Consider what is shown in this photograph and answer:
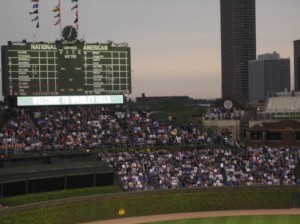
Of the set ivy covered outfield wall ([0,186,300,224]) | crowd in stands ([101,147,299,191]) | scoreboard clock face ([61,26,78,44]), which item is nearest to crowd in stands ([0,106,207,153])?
crowd in stands ([101,147,299,191])

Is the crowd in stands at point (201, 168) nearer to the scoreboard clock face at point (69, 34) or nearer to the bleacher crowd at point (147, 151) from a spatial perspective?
the bleacher crowd at point (147, 151)

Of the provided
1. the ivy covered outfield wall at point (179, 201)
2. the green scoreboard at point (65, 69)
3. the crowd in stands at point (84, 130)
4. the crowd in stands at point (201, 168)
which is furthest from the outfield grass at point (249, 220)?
the green scoreboard at point (65, 69)

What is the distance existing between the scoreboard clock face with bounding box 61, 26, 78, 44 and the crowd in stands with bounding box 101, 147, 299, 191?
12.0 meters

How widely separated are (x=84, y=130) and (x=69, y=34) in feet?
31.3

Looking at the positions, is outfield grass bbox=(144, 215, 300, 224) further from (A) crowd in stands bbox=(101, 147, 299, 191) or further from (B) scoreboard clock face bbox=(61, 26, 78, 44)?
(B) scoreboard clock face bbox=(61, 26, 78, 44)

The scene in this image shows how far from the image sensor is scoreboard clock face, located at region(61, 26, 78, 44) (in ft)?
156

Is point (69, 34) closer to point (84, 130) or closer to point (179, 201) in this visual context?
point (84, 130)

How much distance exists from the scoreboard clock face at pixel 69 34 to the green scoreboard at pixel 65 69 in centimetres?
48

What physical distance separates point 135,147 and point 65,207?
14.2 metres

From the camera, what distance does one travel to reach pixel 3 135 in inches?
1710

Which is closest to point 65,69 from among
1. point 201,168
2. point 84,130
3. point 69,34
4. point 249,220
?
point 69,34

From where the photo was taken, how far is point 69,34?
47594mm

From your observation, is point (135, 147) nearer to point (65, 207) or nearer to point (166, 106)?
point (65, 207)

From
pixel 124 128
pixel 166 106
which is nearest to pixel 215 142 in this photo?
pixel 124 128
